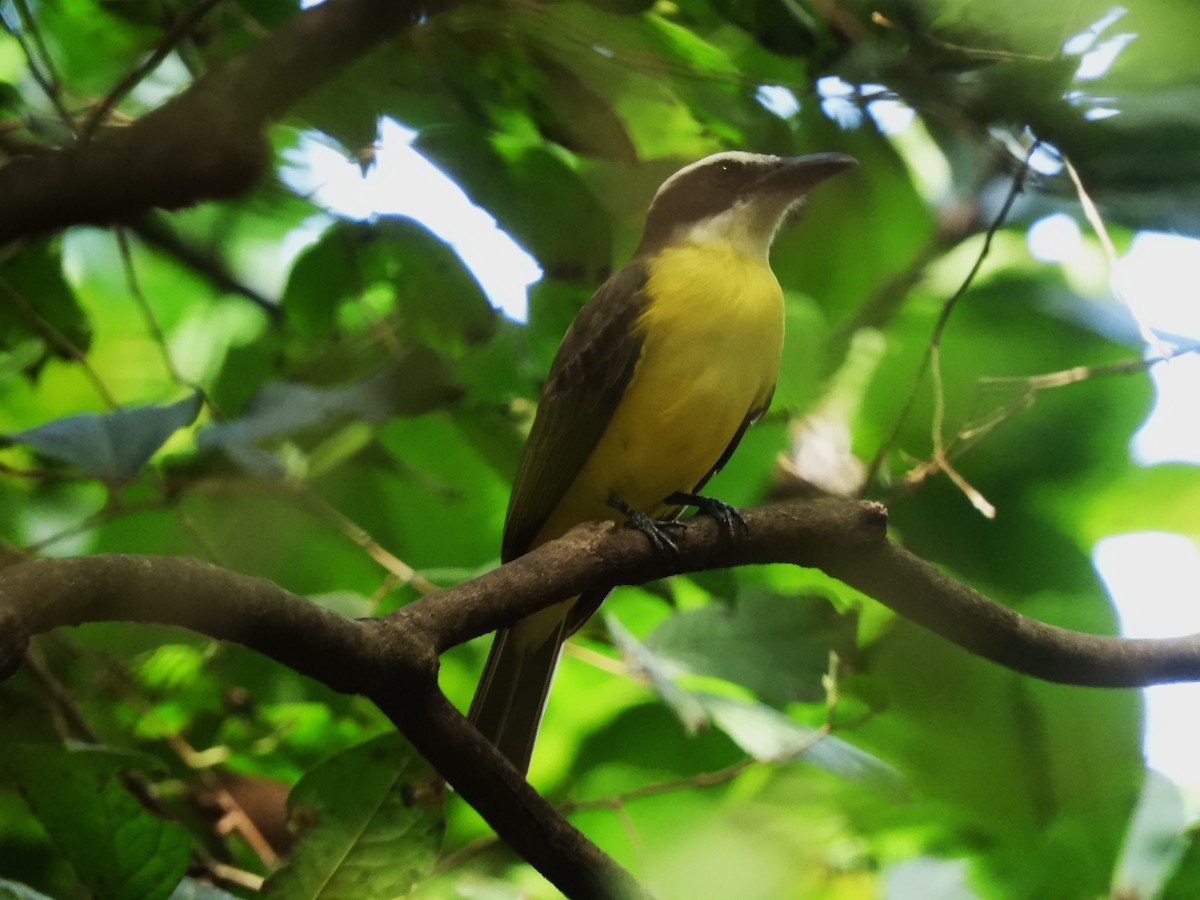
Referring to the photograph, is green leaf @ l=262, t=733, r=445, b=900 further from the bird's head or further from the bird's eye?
the bird's eye

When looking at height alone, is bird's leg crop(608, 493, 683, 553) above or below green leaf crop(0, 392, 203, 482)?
below

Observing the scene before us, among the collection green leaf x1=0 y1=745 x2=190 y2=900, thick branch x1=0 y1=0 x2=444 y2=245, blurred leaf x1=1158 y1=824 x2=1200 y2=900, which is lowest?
blurred leaf x1=1158 y1=824 x2=1200 y2=900

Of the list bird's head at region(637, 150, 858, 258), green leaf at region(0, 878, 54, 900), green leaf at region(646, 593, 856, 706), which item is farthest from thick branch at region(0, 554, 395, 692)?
bird's head at region(637, 150, 858, 258)

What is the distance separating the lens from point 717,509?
2373 millimetres

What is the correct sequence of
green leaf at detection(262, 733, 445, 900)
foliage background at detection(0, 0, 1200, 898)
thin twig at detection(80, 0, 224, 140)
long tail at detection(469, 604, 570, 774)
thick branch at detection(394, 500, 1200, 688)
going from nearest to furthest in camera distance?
green leaf at detection(262, 733, 445, 900) < thick branch at detection(394, 500, 1200, 688) < foliage background at detection(0, 0, 1200, 898) < thin twig at detection(80, 0, 224, 140) < long tail at detection(469, 604, 570, 774)

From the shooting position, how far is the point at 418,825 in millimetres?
1712

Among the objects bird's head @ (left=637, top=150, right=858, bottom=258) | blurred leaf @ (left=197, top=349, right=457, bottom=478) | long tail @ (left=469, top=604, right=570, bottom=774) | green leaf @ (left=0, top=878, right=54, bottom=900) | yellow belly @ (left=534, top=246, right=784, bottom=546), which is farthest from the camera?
bird's head @ (left=637, top=150, right=858, bottom=258)

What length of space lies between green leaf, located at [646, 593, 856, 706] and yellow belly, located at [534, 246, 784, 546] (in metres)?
0.54

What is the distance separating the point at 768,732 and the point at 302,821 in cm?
76

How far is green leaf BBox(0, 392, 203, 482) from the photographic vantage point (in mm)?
1912

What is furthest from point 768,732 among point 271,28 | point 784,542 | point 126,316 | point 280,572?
point 126,316

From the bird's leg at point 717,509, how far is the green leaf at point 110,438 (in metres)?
0.88

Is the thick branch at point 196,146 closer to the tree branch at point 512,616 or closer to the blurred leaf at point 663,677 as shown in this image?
the tree branch at point 512,616

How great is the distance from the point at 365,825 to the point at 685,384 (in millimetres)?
1312
